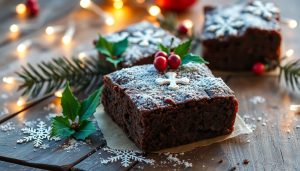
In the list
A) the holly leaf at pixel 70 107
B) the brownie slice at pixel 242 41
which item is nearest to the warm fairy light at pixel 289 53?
the brownie slice at pixel 242 41

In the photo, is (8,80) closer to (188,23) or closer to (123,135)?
(123,135)

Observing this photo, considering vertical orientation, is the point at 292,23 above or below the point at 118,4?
below

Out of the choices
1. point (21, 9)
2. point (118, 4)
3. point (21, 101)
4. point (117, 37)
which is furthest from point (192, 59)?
point (21, 9)

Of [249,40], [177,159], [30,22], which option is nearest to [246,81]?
[249,40]

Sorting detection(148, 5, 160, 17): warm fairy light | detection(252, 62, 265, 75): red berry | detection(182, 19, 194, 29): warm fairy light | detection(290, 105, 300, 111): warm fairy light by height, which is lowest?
detection(290, 105, 300, 111): warm fairy light

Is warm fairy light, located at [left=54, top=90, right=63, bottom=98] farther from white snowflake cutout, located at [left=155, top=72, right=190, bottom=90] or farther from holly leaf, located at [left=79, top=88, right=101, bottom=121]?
white snowflake cutout, located at [left=155, top=72, right=190, bottom=90]

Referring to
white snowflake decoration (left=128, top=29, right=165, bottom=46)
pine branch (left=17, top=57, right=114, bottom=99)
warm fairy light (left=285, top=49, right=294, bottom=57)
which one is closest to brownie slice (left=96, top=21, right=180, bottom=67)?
white snowflake decoration (left=128, top=29, right=165, bottom=46)

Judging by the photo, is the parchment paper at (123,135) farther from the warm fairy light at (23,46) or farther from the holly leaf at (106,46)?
the warm fairy light at (23,46)
